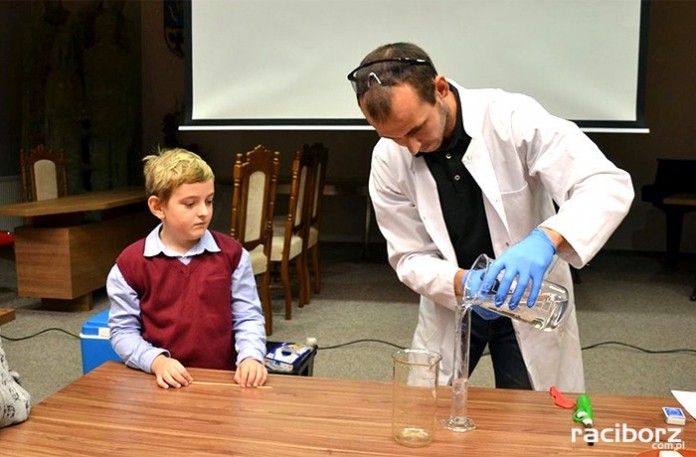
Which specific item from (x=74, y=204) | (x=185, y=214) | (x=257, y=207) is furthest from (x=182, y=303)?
(x=74, y=204)

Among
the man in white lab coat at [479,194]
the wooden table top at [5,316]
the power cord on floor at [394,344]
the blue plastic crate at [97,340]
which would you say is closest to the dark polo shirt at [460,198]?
the man in white lab coat at [479,194]

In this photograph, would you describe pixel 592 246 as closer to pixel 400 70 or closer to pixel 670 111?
pixel 400 70

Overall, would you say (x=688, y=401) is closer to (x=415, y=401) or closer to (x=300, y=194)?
(x=415, y=401)

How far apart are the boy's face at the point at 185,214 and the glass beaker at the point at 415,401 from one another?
69 cm

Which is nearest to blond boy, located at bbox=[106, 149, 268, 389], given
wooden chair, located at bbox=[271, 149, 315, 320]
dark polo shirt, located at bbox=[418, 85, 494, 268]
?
dark polo shirt, located at bbox=[418, 85, 494, 268]

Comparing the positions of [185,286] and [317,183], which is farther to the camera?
[317,183]

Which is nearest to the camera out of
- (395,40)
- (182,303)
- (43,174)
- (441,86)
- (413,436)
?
(413,436)

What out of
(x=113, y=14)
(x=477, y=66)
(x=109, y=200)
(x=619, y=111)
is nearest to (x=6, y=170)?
(x=113, y=14)

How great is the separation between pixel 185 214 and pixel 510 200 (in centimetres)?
74

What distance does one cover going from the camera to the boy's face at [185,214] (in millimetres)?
1551

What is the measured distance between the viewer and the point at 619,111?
405cm

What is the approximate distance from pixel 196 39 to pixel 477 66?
1793 millimetres

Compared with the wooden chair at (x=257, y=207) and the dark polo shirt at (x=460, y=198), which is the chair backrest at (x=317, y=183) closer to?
the wooden chair at (x=257, y=207)

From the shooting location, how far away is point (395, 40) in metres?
4.18
